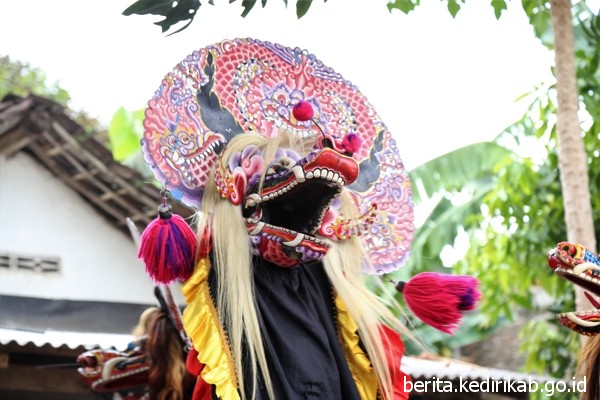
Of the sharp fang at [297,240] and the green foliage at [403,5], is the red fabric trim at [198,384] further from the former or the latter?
the green foliage at [403,5]

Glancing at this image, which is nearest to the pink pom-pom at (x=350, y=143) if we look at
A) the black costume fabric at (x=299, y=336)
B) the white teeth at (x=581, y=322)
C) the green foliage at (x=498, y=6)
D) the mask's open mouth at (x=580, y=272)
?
the black costume fabric at (x=299, y=336)

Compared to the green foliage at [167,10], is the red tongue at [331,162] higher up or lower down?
lower down

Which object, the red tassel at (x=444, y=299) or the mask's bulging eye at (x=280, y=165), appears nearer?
the mask's bulging eye at (x=280, y=165)

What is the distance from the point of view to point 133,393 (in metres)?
4.79

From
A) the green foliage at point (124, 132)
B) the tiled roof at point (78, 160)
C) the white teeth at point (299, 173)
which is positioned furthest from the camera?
the green foliage at point (124, 132)

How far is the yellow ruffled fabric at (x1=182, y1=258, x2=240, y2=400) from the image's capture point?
3168mm

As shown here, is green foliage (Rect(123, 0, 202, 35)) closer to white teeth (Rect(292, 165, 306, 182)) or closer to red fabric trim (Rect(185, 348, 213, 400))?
white teeth (Rect(292, 165, 306, 182))

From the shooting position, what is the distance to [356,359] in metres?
3.56

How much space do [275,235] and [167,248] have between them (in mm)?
360

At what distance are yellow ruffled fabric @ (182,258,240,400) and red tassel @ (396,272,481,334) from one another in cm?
78

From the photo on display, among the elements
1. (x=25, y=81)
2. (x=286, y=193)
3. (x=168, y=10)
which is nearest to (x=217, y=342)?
(x=286, y=193)

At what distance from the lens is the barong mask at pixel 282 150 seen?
11.0 feet

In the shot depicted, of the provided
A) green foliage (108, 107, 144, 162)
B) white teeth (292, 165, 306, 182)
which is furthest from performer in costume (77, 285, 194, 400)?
green foliage (108, 107, 144, 162)

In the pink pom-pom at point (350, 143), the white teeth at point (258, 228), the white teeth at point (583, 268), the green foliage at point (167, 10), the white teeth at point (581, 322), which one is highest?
the green foliage at point (167, 10)
